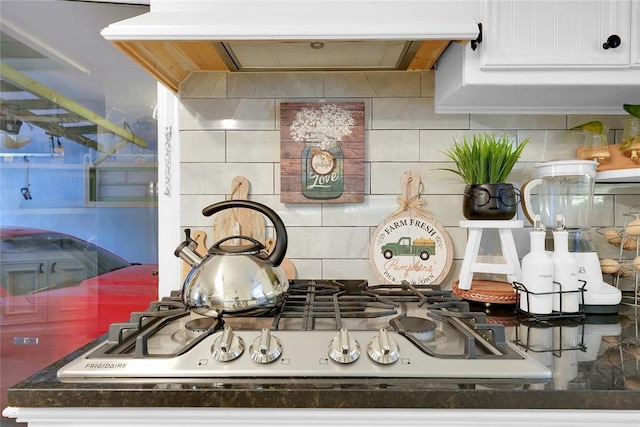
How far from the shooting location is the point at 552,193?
1.28 meters

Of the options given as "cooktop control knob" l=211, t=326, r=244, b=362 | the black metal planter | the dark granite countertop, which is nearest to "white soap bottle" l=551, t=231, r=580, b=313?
the black metal planter

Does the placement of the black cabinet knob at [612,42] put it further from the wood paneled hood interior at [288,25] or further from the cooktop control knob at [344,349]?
the cooktop control knob at [344,349]

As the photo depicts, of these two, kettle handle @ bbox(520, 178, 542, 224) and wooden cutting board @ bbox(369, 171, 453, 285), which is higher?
kettle handle @ bbox(520, 178, 542, 224)

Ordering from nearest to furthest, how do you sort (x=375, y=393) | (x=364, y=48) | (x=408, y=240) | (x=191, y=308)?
1. (x=375, y=393)
2. (x=191, y=308)
3. (x=364, y=48)
4. (x=408, y=240)

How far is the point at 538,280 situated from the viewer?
42.6 inches

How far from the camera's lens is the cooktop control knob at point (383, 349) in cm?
75

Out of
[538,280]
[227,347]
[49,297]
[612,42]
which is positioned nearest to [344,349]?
[227,347]

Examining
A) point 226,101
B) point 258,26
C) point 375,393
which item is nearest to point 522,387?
point 375,393

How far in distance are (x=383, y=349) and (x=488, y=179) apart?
0.68 m

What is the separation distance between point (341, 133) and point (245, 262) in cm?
58

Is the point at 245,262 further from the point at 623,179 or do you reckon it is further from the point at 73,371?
the point at 623,179

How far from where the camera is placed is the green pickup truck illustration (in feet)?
4.49

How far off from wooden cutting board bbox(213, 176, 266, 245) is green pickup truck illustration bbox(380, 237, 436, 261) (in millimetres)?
374

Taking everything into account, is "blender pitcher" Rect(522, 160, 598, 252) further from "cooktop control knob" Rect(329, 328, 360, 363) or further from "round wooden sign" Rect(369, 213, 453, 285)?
"cooktop control knob" Rect(329, 328, 360, 363)
